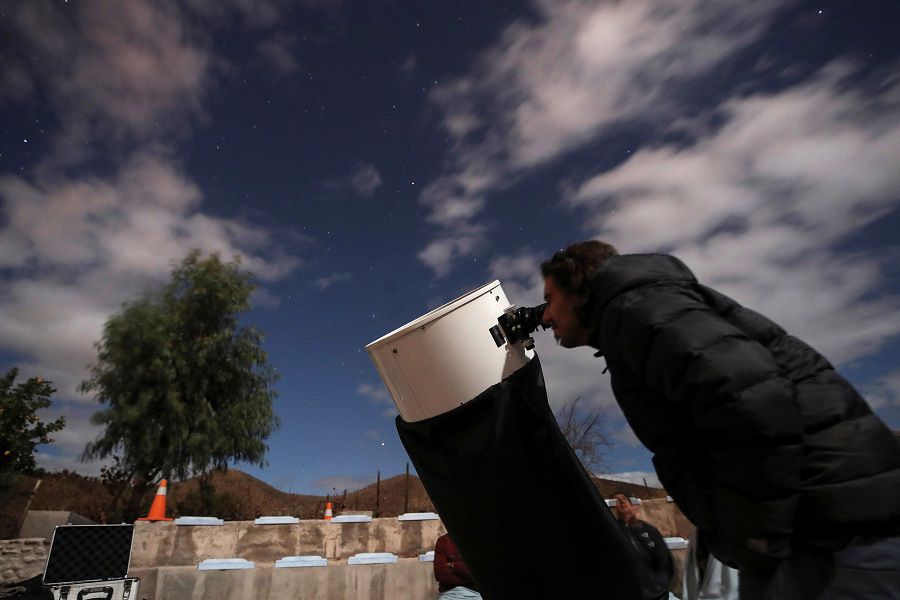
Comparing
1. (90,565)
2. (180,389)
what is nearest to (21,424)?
(180,389)

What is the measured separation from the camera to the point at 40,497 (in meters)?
16.7

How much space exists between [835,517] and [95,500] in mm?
22021

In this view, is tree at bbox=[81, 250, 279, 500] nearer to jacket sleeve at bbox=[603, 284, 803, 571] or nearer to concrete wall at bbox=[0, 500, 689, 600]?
concrete wall at bbox=[0, 500, 689, 600]

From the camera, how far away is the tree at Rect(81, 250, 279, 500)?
1645 centimetres

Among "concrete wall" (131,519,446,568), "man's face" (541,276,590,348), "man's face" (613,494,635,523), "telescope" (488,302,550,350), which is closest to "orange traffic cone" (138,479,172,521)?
"concrete wall" (131,519,446,568)

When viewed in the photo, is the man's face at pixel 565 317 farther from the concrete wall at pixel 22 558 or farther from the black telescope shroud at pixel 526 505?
the concrete wall at pixel 22 558

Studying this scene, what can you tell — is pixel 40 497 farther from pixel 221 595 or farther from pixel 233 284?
pixel 221 595

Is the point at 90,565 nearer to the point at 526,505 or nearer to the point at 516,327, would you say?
the point at 526,505

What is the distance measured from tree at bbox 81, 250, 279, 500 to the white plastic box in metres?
17.1

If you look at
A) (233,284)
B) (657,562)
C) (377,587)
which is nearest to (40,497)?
(233,284)

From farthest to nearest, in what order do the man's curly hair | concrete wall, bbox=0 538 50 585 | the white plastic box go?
A: concrete wall, bbox=0 538 50 585 → the white plastic box → the man's curly hair

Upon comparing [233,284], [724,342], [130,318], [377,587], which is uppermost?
[233,284]

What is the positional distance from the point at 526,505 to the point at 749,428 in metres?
0.89

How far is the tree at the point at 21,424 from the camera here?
1262 centimetres
